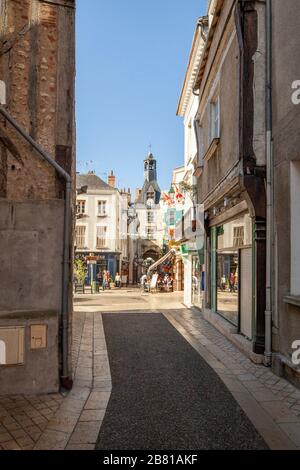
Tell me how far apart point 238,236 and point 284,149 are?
9.03 ft

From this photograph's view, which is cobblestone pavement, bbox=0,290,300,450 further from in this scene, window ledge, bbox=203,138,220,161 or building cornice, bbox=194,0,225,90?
building cornice, bbox=194,0,225,90

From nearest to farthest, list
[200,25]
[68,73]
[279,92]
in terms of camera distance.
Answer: [68,73], [279,92], [200,25]

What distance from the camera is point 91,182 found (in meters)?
41.5

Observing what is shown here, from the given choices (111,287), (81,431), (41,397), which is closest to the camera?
(81,431)

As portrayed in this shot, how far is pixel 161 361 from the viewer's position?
6688 mm

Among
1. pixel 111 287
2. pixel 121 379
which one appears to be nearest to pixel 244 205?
pixel 121 379

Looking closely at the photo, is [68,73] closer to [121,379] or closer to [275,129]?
[275,129]

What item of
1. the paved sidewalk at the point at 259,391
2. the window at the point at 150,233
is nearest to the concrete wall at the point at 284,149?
the paved sidewalk at the point at 259,391

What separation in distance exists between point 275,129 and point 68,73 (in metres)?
3.58

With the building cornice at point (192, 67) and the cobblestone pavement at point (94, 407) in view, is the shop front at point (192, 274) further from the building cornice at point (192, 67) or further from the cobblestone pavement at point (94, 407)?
the cobblestone pavement at point (94, 407)

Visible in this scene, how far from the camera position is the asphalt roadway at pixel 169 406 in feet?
12.2

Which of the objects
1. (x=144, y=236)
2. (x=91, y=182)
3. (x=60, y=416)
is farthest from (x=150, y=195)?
(x=60, y=416)

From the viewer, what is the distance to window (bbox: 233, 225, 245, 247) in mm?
7926

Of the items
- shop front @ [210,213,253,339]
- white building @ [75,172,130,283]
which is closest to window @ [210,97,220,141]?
shop front @ [210,213,253,339]
